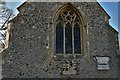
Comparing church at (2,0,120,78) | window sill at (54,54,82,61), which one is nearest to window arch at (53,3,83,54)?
church at (2,0,120,78)

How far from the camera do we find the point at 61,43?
42.1 feet

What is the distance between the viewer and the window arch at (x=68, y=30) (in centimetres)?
1274

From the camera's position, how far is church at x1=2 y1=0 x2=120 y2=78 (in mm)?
11969

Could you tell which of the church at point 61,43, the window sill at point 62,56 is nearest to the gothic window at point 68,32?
the church at point 61,43

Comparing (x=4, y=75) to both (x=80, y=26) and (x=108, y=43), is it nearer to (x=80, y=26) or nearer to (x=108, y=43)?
(x=80, y=26)

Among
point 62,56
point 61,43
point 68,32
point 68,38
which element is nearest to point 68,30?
point 68,32

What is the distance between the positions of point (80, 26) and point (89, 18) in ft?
2.14

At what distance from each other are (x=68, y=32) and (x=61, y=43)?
0.75 metres

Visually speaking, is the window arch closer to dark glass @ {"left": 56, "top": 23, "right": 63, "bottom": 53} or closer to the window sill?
dark glass @ {"left": 56, "top": 23, "right": 63, "bottom": 53}

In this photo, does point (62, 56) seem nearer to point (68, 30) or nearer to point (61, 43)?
point (61, 43)

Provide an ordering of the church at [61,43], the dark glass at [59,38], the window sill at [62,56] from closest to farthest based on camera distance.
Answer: the church at [61,43] → the window sill at [62,56] → the dark glass at [59,38]

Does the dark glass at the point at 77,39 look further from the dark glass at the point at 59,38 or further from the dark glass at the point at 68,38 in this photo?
the dark glass at the point at 59,38

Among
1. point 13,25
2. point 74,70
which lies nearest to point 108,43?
point 74,70

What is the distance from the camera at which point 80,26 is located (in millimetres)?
13062
